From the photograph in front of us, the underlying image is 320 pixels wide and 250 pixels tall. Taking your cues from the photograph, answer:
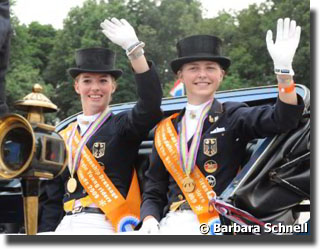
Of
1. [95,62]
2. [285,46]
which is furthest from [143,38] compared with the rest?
[285,46]

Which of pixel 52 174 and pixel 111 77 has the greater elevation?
pixel 111 77

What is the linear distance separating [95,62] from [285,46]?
58.5 inches

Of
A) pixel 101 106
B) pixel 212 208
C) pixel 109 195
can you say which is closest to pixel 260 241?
pixel 212 208

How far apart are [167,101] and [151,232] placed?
157 cm

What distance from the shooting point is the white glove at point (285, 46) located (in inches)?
107

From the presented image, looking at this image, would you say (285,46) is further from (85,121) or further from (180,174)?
(85,121)

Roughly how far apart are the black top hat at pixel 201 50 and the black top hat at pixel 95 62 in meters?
0.59

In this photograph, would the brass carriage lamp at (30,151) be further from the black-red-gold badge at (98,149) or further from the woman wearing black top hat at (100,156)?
the black-red-gold badge at (98,149)

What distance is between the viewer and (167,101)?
14.3ft

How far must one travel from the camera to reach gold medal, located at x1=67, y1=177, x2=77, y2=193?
144 inches

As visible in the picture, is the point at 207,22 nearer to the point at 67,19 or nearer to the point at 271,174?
the point at 67,19

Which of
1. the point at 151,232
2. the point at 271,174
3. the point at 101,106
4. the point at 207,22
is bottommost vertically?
the point at 151,232

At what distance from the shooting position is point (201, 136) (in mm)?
3166

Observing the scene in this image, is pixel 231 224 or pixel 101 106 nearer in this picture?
pixel 231 224
